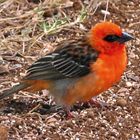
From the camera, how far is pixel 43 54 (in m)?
6.90

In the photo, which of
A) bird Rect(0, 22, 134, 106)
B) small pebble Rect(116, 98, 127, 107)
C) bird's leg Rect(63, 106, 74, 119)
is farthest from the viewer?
small pebble Rect(116, 98, 127, 107)

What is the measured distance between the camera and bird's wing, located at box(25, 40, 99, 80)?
5.98m

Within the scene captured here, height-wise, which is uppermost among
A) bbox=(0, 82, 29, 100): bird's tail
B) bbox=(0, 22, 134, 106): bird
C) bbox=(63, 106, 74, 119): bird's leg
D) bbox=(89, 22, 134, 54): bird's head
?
bbox=(89, 22, 134, 54): bird's head

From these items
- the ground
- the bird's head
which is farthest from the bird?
the ground

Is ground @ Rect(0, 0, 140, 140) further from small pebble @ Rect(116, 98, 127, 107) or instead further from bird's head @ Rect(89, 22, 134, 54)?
bird's head @ Rect(89, 22, 134, 54)

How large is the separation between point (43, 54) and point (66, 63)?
812 millimetres

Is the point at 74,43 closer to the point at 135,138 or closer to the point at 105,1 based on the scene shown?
the point at 135,138

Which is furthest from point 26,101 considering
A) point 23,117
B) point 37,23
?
point 37,23

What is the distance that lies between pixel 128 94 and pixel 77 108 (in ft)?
1.63

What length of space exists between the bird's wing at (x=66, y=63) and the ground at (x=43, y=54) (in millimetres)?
310

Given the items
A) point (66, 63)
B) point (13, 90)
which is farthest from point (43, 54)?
point (13, 90)

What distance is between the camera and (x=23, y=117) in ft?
19.7

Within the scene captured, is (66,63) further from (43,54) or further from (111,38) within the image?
(43,54)

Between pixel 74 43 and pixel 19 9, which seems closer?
pixel 74 43
